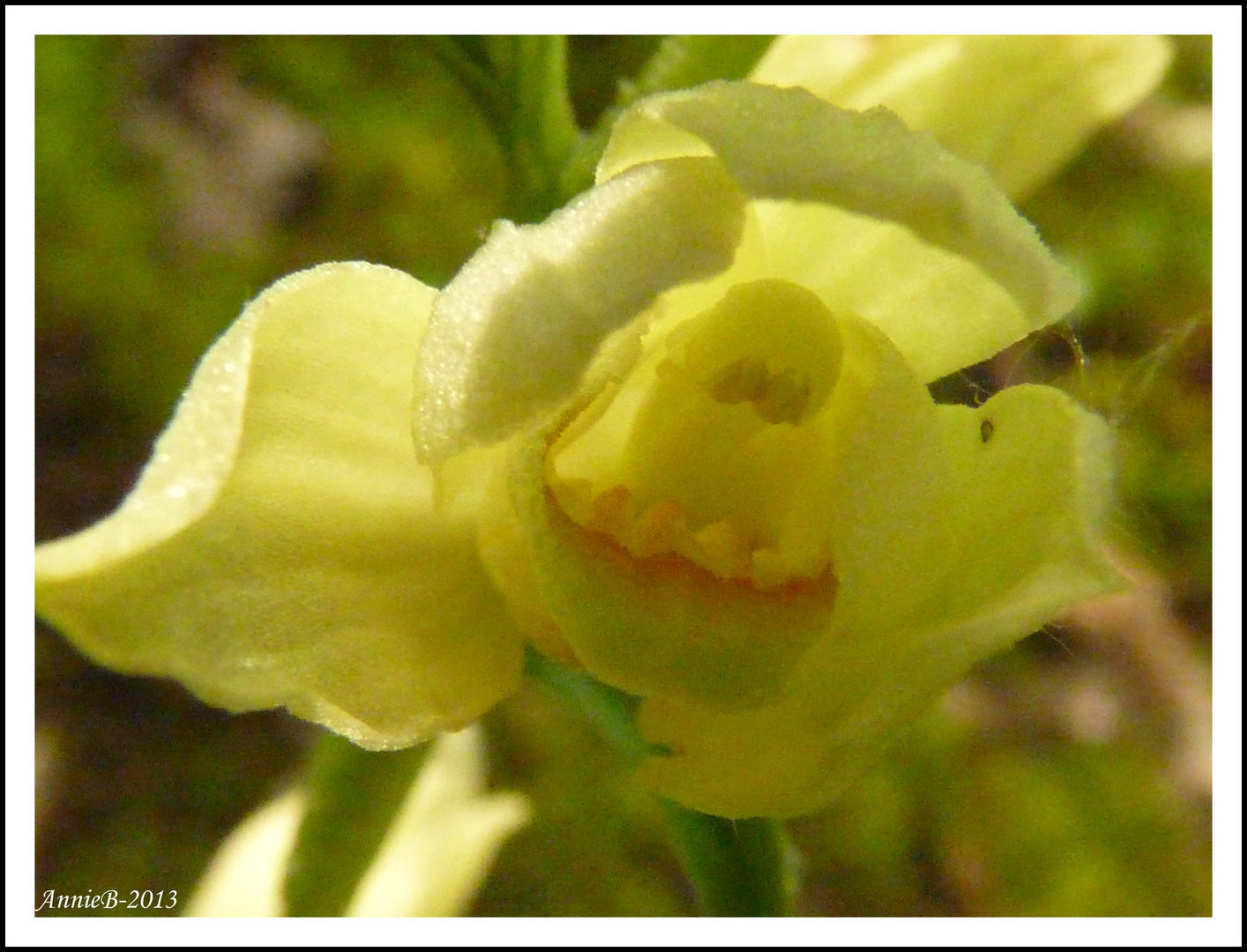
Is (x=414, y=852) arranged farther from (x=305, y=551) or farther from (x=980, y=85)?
(x=980, y=85)

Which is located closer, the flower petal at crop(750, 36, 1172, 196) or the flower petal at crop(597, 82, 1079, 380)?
the flower petal at crop(597, 82, 1079, 380)

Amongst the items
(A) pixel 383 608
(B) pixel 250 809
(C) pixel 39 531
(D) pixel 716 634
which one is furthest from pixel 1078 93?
(C) pixel 39 531

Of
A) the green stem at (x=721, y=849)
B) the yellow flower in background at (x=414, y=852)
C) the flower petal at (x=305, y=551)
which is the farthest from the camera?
the yellow flower in background at (x=414, y=852)

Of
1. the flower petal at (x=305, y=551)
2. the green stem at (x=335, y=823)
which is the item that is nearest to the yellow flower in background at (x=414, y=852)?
the green stem at (x=335, y=823)

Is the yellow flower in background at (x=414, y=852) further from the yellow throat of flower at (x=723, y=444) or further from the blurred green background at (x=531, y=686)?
the blurred green background at (x=531, y=686)

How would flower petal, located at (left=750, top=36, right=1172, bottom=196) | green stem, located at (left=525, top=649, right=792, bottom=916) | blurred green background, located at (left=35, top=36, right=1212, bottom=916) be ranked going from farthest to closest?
1. blurred green background, located at (left=35, top=36, right=1212, bottom=916)
2. flower petal, located at (left=750, top=36, right=1172, bottom=196)
3. green stem, located at (left=525, top=649, right=792, bottom=916)

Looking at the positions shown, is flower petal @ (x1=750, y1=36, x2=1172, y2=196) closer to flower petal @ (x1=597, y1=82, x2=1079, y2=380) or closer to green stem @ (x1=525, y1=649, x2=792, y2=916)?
flower petal @ (x1=597, y1=82, x2=1079, y2=380)

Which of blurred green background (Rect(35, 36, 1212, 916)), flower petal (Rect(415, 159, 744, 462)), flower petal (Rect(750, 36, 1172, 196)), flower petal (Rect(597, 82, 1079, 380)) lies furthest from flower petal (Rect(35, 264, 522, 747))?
blurred green background (Rect(35, 36, 1212, 916))

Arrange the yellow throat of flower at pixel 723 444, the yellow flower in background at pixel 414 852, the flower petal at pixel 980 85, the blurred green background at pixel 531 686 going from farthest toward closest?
the blurred green background at pixel 531 686 → the yellow flower in background at pixel 414 852 → the flower petal at pixel 980 85 → the yellow throat of flower at pixel 723 444
